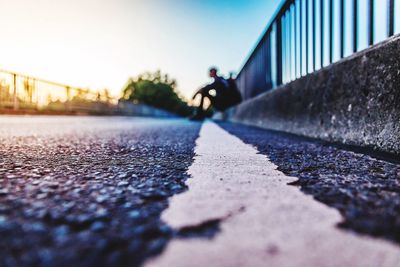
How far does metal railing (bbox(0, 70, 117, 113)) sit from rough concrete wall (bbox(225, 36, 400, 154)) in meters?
11.5

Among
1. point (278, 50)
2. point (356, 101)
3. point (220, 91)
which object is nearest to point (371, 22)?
point (356, 101)

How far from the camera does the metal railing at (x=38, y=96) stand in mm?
11805

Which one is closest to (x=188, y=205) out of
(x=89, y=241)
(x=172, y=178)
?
(x=89, y=241)

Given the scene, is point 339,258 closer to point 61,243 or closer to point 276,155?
point 61,243

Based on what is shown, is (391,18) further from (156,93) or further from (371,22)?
(156,93)

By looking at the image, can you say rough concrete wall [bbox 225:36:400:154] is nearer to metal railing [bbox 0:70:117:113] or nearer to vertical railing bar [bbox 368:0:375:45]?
vertical railing bar [bbox 368:0:375:45]

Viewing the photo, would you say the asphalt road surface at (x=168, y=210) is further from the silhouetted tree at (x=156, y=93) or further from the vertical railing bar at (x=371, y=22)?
the silhouetted tree at (x=156, y=93)

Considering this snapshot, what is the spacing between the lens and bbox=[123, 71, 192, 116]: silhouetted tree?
8344 cm

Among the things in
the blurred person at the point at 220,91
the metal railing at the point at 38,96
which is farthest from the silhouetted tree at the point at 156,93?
the blurred person at the point at 220,91

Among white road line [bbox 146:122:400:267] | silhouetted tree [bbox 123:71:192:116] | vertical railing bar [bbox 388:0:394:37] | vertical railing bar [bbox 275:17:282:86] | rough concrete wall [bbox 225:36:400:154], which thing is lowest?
white road line [bbox 146:122:400:267]

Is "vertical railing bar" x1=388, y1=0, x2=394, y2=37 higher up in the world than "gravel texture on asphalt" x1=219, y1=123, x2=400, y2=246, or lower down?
higher up

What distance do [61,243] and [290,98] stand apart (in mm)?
3921

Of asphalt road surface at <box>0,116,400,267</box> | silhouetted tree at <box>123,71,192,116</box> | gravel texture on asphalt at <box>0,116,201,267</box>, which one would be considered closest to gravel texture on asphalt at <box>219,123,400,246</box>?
asphalt road surface at <box>0,116,400,267</box>

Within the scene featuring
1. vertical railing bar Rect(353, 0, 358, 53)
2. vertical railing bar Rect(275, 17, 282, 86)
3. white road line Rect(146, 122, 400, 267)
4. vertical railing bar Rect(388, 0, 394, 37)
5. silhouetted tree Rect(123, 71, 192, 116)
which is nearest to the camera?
white road line Rect(146, 122, 400, 267)
